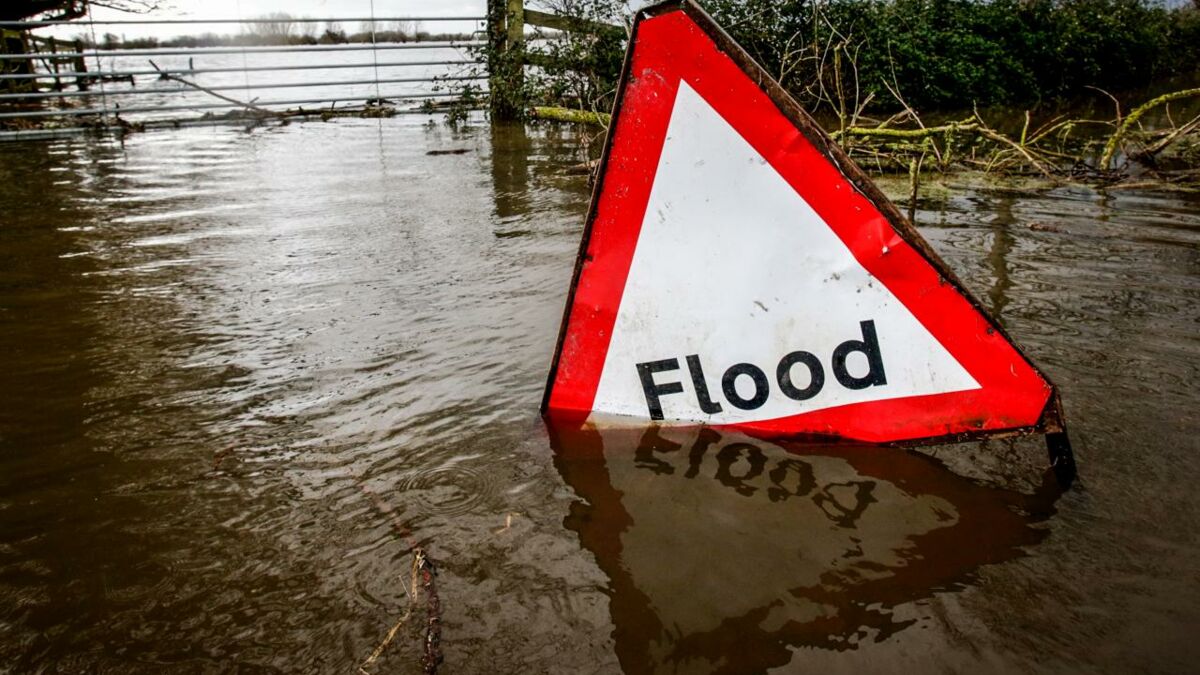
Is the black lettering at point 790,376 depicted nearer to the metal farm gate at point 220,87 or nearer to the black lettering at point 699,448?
the black lettering at point 699,448

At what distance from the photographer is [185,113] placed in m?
13.2

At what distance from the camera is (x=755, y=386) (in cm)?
206

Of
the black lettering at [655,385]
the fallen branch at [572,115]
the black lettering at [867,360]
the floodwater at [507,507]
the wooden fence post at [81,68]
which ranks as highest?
the wooden fence post at [81,68]

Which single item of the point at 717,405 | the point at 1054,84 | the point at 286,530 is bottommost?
the point at 286,530

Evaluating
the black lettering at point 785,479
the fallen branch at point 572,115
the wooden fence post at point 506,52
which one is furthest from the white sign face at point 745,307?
the wooden fence post at point 506,52

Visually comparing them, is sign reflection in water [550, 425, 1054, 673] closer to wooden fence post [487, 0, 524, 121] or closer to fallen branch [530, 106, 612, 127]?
fallen branch [530, 106, 612, 127]

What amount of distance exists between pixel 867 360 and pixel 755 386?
1.01 ft

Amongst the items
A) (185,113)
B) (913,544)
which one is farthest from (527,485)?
(185,113)

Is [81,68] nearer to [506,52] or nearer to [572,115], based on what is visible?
[506,52]

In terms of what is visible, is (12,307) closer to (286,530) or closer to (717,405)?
(286,530)

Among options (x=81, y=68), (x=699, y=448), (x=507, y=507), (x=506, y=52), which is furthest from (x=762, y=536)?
(x=81, y=68)

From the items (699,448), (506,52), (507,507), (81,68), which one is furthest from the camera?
(81,68)

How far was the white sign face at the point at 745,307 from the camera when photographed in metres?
1.87

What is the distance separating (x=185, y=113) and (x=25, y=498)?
13.5 metres
